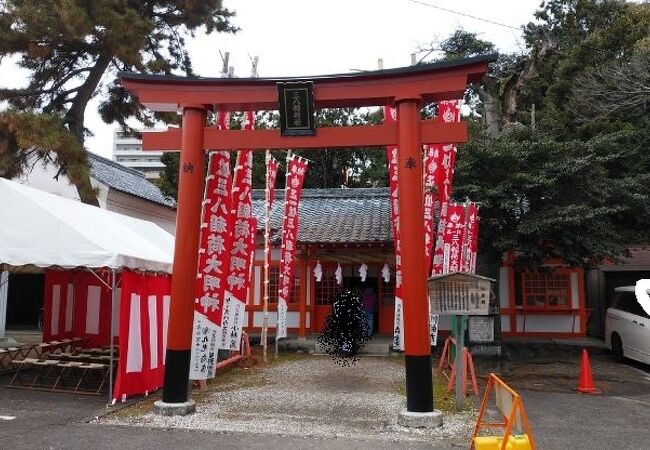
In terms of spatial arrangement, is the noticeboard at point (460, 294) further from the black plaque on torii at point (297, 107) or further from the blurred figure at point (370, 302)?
the blurred figure at point (370, 302)

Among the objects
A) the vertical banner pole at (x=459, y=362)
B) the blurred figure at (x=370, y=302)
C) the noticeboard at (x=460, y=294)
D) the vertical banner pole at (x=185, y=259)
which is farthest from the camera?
the blurred figure at (x=370, y=302)

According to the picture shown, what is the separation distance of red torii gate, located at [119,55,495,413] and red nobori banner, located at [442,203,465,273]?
360cm

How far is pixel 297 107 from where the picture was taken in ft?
24.6

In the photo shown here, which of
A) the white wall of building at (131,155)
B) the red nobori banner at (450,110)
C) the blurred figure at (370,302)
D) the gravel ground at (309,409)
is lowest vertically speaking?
the gravel ground at (309,409)

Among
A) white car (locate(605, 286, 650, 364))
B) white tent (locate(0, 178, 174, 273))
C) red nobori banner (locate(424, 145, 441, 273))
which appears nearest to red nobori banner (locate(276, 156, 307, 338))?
red nobori banner (locate(424, 145, 441, 273))

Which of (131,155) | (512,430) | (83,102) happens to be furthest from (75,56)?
(131,155)

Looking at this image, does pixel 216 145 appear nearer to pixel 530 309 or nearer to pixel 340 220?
pixel 340 220

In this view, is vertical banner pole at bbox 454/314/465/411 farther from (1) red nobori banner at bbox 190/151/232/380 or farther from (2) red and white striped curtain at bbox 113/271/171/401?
(2) red and white striped curtain at bbox 113/271/171/401

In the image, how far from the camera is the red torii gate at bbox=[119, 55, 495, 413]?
699cm

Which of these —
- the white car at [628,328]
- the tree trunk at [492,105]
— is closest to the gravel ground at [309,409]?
the white car at [628,328]

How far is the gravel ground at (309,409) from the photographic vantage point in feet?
21.3

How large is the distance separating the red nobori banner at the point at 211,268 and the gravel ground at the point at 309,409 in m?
0.76

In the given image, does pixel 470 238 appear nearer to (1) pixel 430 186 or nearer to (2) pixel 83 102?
(1) pixel 430 186

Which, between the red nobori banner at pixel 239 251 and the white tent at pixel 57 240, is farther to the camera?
the red nobori banner at pixel 239 251
